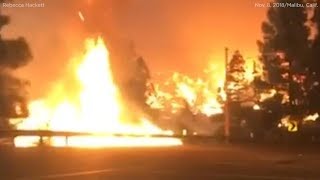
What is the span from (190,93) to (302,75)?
3725 cm

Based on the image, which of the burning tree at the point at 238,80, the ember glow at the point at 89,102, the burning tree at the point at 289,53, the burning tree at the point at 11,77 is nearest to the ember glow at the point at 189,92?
the burning tree at the point at 238,80

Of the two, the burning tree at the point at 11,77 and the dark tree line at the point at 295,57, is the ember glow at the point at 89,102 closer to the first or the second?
the dark tree line at the point at 295,57

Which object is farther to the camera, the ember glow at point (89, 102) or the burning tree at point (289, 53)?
the ember glow at point (89, 102)

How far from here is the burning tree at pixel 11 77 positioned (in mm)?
41938

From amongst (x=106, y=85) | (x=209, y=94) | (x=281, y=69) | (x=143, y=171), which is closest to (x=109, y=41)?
(x=106, y=85)

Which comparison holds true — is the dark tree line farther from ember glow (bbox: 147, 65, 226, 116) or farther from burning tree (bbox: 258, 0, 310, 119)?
ember glow (bbox: 147, 65, 226, 116)

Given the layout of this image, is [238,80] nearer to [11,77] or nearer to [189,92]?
[189,92]

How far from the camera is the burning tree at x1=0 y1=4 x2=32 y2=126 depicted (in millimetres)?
41938

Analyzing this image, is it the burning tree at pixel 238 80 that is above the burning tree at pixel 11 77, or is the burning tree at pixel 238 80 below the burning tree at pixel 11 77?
above

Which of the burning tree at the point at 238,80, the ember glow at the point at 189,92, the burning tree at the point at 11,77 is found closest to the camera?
the burning tree at the point at 11,77

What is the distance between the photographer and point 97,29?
7338 centimetres

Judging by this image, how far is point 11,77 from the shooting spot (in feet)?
142

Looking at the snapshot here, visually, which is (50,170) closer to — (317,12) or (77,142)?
(77,142)

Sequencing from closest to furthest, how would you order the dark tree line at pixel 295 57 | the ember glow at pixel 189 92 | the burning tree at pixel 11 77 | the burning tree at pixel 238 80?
the burning tree at pixel 11 77
the dark tree line at pixel 295 57
the burning tree at pixel 238 80
the ember glow at pixel 189 92
